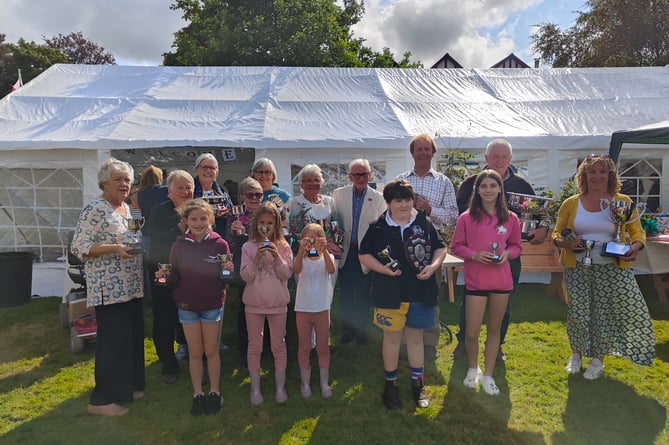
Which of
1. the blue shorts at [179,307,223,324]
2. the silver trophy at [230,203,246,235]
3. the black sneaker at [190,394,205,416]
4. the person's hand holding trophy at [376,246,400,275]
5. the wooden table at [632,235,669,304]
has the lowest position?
the black sneaker at [190,394,205,416]

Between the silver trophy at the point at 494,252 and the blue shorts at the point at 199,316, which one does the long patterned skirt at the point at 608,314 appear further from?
the blue shorts at the point at 199,316

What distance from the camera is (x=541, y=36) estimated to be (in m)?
21.8

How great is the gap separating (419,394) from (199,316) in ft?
5.32

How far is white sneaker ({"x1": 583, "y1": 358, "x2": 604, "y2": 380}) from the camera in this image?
11.0ft

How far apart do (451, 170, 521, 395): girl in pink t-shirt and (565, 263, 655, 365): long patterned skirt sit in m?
0.78

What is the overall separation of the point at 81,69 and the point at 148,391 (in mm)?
7921

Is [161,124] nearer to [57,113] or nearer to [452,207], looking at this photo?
[57,113]

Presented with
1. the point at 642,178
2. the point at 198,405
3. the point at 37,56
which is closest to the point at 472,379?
the point at 198,405

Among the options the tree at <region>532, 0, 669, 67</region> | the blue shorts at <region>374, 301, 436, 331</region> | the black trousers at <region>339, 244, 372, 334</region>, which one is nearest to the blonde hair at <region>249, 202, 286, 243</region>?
the blue shorts at <region>374, 301, 436, 331</region>

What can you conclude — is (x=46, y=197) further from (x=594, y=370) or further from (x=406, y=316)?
(x=594, y=370)

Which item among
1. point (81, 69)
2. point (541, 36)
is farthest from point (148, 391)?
point (541, 36)

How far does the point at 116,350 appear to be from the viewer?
9.49 feet

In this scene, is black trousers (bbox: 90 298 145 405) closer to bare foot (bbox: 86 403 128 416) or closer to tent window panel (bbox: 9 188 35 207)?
bare foot (bbox: 86 403 128 416)

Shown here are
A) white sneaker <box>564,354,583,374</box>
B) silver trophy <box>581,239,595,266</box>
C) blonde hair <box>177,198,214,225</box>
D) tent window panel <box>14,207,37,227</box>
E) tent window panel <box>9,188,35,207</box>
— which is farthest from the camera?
tent window panel <box>14,207,37,227</box>
